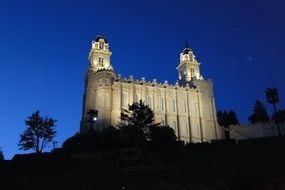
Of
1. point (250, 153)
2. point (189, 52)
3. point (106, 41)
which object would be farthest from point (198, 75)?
point (250, 153)

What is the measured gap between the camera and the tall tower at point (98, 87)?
77562 mm

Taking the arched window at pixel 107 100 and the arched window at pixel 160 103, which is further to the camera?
the arched window at pixel 160 103

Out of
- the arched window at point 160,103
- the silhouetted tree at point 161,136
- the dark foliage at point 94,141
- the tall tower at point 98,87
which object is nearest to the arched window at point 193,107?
the arched window at point 160,103

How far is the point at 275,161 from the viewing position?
35000 millimetres

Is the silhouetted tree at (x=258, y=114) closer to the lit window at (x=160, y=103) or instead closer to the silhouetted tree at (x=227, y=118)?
the silhouetted tree at (x=227, y=118)

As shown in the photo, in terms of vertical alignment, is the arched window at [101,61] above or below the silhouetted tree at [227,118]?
above

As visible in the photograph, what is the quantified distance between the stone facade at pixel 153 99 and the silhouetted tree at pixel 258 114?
1152 cm

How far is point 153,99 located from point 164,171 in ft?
177

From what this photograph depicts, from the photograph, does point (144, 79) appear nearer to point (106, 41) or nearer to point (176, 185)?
point (106, 41)

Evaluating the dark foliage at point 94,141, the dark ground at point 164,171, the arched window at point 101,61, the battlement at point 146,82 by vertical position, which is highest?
→ the arched window at point 101,61

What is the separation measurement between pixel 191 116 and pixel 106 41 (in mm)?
29410

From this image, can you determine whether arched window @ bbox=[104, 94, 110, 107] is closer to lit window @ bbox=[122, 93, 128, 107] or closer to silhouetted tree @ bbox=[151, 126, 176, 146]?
lit window @ bbox=[122, 93, 128, 107]

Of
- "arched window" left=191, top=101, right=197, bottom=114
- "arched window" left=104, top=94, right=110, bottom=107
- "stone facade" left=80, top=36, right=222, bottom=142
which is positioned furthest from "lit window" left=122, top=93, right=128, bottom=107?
"arched window" left=191, top=101, right=197, bottom=114

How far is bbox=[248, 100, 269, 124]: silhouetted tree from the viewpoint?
95.4m
